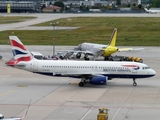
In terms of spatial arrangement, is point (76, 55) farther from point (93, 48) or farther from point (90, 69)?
point (90, 69)

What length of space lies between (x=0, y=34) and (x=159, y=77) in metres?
71.0

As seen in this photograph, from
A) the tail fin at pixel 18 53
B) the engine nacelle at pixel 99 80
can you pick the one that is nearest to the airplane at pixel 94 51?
the tail fin at pixel 18 53

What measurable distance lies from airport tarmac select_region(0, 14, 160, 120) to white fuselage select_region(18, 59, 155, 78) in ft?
5.04

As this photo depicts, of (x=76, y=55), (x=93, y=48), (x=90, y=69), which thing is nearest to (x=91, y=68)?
(x=90, y=69)

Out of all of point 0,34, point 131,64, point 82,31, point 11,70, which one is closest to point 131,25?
point 82,31

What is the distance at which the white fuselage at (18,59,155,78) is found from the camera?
63906 millimetres

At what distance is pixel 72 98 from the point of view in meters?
56.8

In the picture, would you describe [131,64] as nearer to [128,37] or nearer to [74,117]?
[74,117]

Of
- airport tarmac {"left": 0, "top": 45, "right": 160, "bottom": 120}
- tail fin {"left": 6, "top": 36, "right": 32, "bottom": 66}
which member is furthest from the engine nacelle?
tail fin {"left": 6, "top": 36, "right": 32, "bottom": 66}

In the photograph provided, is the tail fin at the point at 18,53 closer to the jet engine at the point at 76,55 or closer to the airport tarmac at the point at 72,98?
the airport tarmac at the point at 72,98

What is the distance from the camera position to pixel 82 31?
467ft

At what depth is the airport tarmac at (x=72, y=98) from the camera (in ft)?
160

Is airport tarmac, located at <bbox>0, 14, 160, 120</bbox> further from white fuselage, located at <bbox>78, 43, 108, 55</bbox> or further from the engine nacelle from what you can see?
white fuselage, located at <bbox>78, 43, 108, 55</bbox>

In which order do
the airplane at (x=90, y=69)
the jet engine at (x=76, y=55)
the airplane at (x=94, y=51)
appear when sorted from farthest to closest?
the jet engine at (x=76, y=55), the airplane at (x=94, y=51), the airplane at (x=90, y=69)
